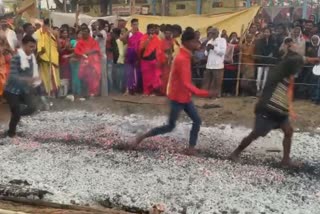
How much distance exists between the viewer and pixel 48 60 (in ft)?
40.2

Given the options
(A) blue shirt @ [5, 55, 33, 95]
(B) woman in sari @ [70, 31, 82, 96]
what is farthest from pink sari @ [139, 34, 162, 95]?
(A) blue shirt @ [5, 55, 33, 95]

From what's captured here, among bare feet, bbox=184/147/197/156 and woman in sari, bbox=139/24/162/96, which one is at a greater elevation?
woman in sari, bbox=139/24/162/96

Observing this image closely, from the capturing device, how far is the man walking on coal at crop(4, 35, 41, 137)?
331 inches

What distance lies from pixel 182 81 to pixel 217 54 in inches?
221

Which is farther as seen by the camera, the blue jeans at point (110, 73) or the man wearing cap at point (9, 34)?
the blue jeans at point (110, 73)

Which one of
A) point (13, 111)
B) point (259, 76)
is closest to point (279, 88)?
point (13, 111)

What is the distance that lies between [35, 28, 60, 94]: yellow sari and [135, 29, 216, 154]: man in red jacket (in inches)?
215

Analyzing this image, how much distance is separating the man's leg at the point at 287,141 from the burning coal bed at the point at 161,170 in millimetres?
172

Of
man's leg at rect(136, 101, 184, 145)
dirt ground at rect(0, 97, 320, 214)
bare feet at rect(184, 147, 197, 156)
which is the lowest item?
dirt ground at rect(0, 97, 320, 214)

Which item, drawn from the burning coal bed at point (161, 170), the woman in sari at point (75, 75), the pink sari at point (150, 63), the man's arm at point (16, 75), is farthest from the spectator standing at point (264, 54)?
the man's arm at point (16, 75)

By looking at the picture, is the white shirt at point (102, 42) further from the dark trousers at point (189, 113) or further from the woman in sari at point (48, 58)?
the dark trousers at point (189, 113)

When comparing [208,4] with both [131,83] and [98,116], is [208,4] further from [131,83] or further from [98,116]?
[98,116]

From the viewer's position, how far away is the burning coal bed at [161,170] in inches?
217

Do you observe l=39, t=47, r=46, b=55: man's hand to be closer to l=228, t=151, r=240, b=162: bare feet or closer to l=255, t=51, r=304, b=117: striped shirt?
l=228, t=151, r=240, b=162: bare feet
